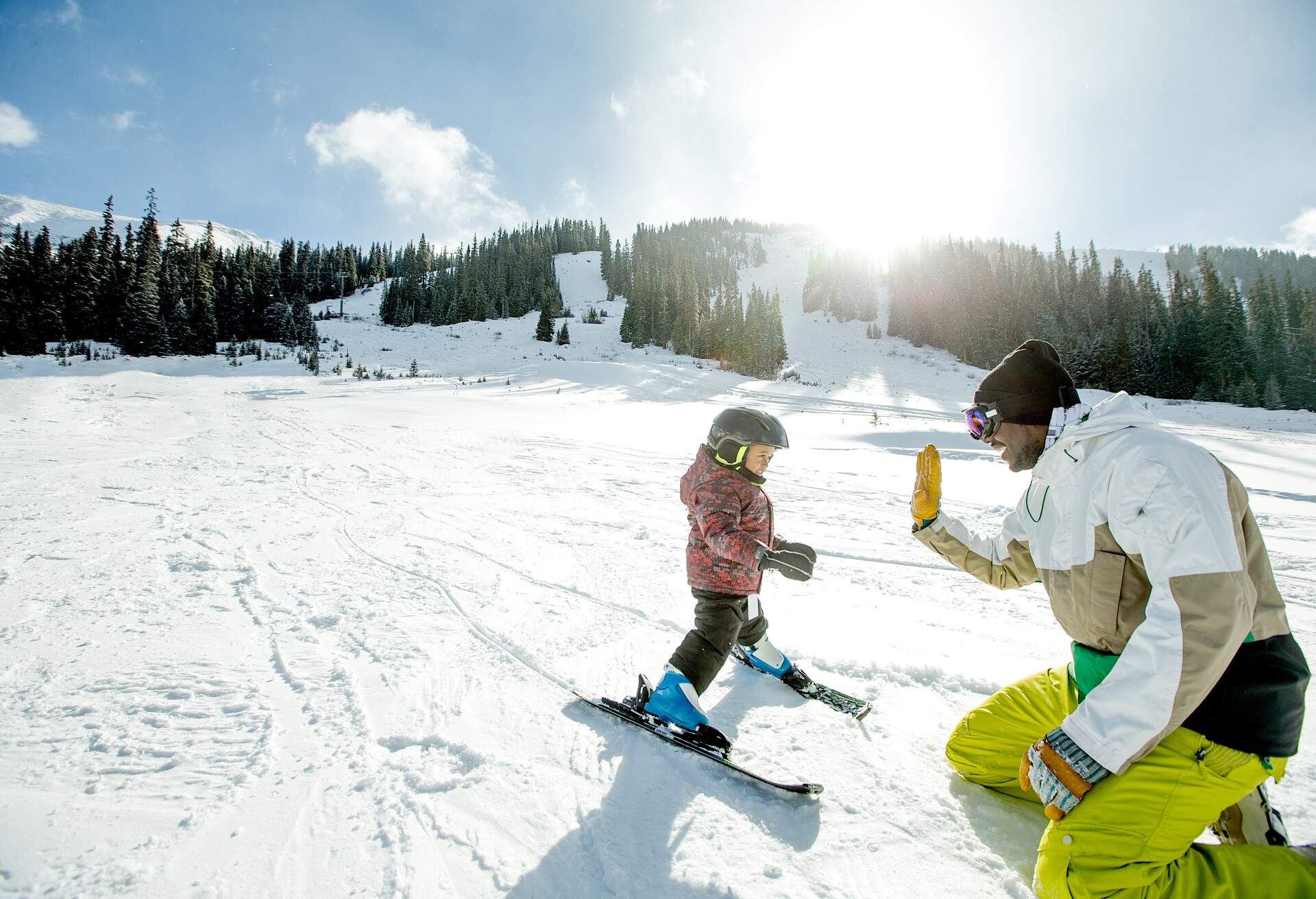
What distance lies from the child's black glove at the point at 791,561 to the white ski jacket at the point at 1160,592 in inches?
37.3

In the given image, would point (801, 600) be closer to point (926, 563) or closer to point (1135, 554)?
point (926, 563)

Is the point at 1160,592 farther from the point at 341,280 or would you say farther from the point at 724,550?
the point at 341,280

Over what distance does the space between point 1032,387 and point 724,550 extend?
4.93ft

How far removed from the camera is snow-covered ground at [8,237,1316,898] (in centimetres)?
195

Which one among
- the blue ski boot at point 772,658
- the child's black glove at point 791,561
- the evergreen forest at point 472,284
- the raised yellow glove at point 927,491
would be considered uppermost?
the evergreen forest at point 472,284

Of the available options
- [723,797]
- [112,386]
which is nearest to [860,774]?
[723,797]

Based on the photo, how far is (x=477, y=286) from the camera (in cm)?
6700

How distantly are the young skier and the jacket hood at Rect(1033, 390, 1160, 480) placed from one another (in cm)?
107

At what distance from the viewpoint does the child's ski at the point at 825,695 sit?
9.45 feet

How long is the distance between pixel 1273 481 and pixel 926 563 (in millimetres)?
9042

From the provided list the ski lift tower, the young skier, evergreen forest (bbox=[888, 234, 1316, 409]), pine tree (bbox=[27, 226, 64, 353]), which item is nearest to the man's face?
the young skier

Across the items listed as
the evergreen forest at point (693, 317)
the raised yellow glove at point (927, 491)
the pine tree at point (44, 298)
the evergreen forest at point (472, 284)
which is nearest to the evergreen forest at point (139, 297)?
the pine tree at point (44, 298)

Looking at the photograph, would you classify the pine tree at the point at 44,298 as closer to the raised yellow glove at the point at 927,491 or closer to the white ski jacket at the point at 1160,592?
the raised yellow glove at the point at 927,491

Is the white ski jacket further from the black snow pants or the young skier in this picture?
the black snow pants
